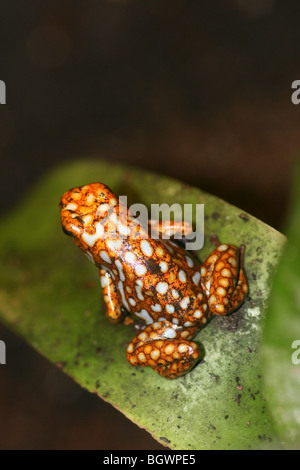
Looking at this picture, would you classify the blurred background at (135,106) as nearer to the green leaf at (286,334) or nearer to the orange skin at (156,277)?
the orange skin at (156,277)

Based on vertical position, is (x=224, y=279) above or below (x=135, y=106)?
below

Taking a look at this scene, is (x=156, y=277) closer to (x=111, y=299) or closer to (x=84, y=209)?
(x=111, y=299)

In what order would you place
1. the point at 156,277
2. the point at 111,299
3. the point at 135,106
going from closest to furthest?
the point at 156,277 < the point at 111,299 < the point at 135,106

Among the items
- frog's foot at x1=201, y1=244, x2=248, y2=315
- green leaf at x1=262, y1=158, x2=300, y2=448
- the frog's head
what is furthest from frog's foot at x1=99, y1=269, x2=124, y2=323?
green leaf at x1=262, y1=158, x2=300, y2=448

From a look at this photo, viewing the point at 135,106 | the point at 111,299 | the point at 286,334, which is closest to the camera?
the point at 286,334

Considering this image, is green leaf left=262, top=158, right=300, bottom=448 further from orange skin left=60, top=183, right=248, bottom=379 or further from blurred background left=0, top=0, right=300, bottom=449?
blurred background left=0, top=0, right=300, bottom=449

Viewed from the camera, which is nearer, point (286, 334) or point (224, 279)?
point (286, 334)

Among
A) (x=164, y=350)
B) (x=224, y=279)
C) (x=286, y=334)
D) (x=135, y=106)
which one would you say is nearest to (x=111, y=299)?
(x=164, y=350)
